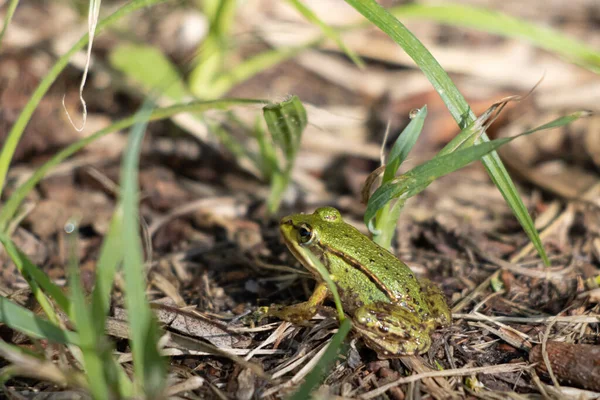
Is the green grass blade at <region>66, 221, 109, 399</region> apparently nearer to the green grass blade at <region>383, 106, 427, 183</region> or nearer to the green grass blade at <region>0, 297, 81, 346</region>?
the green grass blade at <region>0, 297, 81, 346</region>

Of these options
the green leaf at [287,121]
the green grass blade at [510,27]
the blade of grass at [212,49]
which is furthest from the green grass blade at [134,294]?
the green grass blade at [510,27]

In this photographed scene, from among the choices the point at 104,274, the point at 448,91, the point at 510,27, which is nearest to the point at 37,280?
the point at 104,274

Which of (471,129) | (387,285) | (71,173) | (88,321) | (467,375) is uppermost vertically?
(71,173)

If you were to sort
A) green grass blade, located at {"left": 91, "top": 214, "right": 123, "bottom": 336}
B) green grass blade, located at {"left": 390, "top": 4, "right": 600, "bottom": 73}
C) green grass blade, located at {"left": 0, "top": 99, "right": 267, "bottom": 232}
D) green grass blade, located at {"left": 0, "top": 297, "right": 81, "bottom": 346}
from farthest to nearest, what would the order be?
green grass blade, located at {"left": 390, "top": 4, "right": 600, "bottom": 73} → green grass blade, located at {"left": 0, "top": 99, "right": 267, "bottom": 232} → green grass blade, located at {"left": 0, "top": 297, "right": 81, "bottom": 346} → green grass blade, located at {"left": 91, "top": 214, "right": 123, "bottom": 336}

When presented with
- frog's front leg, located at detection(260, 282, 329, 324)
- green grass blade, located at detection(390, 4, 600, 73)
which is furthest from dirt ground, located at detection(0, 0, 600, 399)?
green grass blade, located at detection(390, 4, 600, 73)

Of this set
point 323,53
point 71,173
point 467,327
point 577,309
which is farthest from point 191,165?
point 577,309

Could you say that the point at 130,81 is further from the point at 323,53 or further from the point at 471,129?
the point at 471,129
